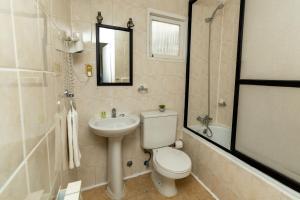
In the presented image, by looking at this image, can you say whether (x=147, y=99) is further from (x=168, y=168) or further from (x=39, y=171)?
(x=39, y=171)

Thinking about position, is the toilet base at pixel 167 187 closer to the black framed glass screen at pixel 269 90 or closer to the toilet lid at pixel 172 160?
the toilet lid at pixel 172 160

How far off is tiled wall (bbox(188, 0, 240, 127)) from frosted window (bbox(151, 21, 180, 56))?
25cm

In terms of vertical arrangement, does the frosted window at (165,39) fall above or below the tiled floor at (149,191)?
above

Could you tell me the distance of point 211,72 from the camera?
2.30 metres

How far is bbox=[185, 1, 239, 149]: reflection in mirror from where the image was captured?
212 cm

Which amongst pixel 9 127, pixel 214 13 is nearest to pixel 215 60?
pixel 214 13

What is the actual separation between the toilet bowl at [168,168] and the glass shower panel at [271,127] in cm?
56

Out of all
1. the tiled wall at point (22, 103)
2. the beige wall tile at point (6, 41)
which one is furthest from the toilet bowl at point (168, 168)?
the beige wall tile at point (6, 41)

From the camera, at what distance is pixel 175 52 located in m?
2.11

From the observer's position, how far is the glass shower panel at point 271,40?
1.09 metres

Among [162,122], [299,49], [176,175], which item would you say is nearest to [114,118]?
[162,122]

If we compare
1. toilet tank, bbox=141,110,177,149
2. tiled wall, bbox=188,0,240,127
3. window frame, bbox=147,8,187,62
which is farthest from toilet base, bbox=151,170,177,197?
window frame, bbox=147,8,187,62

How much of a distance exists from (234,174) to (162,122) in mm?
894

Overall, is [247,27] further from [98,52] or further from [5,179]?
[5,179]
